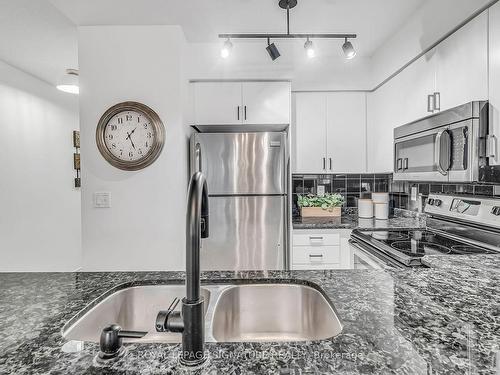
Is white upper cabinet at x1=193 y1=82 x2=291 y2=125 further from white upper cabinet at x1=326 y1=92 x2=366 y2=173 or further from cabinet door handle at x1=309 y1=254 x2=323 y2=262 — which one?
cabinet door handle at x1=309 y1=254 x2=323 y2=262

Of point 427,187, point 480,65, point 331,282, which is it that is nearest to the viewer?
point 331,282

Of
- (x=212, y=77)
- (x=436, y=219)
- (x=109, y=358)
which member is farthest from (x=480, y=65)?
(x=109, y=358)

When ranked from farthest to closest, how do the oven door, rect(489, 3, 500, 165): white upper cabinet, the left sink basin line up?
the oven door, rect(489, 3, 500, 165): white upper cabinet, the left sink basin

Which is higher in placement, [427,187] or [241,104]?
[241,104]

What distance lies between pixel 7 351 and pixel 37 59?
3.29 metres

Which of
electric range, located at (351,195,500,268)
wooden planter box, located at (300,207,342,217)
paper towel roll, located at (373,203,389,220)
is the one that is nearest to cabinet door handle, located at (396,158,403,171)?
electric range, located at (351,195,500,268)

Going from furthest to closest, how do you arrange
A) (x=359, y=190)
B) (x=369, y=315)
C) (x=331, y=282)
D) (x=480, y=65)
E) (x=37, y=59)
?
(x=359, y=190) → (x=37, y=59) → (x=480, y=65) → (x=331, y=282) → (x=369, y=315)

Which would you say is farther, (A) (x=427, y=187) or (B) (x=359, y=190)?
(B) (x=359, y=190)

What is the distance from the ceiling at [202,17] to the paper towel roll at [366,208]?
4.72 ft

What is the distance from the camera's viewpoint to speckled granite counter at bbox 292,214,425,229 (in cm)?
251

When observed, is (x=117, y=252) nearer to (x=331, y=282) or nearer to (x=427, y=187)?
(x=331, y=282)

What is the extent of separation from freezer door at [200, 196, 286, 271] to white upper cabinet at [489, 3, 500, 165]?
1.45m

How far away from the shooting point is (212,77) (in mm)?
2658

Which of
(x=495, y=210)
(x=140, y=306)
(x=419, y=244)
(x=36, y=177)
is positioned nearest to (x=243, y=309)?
(x=140, y=306)
